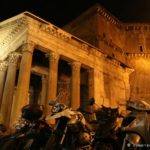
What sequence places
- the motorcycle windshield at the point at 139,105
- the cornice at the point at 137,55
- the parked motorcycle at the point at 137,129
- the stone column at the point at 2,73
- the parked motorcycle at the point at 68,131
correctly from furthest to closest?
1. the cornice at the point at 137,55
2. the stone column at the point at 2,73
3. the parked motorcycle at the point at 68,131
4. the motorcycle windshield at the point at 139,105
5. the parked motorcycle at the point at 137,129

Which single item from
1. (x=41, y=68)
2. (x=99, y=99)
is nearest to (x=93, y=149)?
(x=99, y=99)

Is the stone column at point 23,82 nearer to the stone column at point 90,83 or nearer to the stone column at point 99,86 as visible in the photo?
the stone column at point 90,83

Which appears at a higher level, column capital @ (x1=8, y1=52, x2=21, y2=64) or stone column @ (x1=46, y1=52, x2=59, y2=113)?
column capital @ (x1=8, y1=52, x2=21, y2=64)

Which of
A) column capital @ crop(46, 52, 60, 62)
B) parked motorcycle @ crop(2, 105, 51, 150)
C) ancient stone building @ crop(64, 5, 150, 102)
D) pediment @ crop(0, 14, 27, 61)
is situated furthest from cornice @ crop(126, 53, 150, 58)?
parked motorcycle @ crop(2, 105, 51, 150)

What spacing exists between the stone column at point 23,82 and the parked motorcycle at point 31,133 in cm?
836

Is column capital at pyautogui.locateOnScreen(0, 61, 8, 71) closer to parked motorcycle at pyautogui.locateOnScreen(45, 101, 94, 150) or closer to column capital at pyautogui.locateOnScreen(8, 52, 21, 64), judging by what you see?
column capital at pyautogui.locateOnScreen(8, 52, 21, 64)

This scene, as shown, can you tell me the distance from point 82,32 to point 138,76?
860cm

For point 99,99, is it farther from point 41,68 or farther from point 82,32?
point 82,32

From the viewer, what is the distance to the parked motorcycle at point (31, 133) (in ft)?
20.2

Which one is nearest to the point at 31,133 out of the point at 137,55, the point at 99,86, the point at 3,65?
the point at 3,65

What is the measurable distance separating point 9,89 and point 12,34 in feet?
14.6

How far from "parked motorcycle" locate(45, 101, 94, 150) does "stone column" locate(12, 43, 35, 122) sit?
30.4 ft

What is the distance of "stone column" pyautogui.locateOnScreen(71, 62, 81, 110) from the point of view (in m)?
18.2

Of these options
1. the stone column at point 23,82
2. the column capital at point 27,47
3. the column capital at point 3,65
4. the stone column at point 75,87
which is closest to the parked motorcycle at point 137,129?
the stone column at point 23,82
